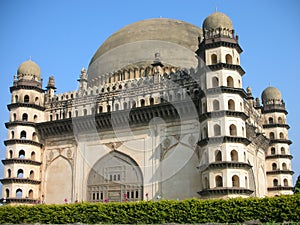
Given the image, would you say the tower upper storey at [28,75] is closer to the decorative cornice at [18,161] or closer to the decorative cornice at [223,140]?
the decorative cornice at [18,161]

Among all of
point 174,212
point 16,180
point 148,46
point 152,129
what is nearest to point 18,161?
point 16,180

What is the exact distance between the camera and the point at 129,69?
112ft

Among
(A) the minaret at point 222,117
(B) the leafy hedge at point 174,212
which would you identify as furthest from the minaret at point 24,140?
(A) the minaret at point 222,117

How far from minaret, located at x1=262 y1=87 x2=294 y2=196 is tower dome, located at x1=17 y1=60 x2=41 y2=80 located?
19.3m

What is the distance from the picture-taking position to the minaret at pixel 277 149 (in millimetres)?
35250

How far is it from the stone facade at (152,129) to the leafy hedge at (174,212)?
123 inches

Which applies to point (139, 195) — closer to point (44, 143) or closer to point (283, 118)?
point (44, 143)

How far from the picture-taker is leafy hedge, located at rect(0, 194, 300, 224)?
2045 centimetres

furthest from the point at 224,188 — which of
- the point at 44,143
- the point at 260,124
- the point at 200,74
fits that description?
the point at 44,143

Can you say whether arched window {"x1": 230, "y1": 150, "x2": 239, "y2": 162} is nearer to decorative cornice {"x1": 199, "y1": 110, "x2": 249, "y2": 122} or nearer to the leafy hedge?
decorative cornice {"x1": 199, "y1": 110, "x2": 249, "y2": 122}

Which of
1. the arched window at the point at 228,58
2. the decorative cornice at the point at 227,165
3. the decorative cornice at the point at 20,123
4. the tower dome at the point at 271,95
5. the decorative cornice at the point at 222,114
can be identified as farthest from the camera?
the tower dome at the point at 271,95

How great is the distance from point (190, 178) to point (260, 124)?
11.2 meters

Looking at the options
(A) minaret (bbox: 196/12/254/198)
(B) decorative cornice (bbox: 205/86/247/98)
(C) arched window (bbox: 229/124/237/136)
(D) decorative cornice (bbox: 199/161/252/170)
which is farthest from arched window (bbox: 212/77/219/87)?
(D) decorative cornice (bbox: 199/161/252/170)

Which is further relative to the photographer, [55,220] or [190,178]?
[190,178]
